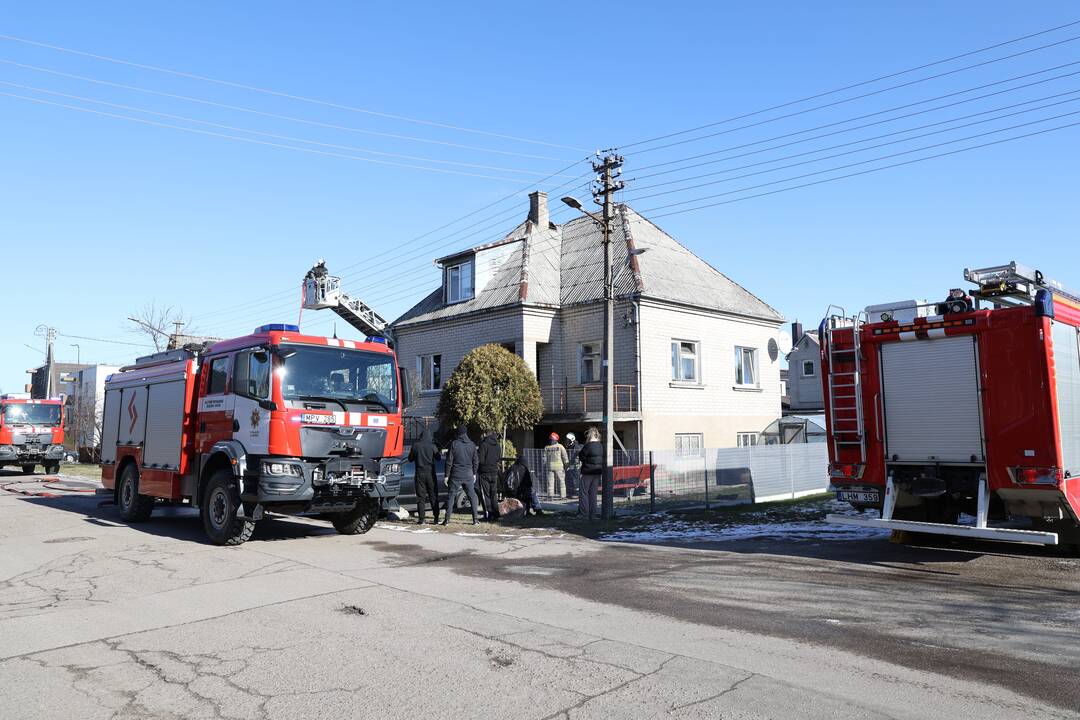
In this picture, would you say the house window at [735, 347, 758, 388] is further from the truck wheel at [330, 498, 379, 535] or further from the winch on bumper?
the winch on bumper

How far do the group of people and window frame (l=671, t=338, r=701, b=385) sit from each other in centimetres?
1118

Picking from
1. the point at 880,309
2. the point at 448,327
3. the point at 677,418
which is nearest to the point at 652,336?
the point at 677,418

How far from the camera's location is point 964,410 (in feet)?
32.2

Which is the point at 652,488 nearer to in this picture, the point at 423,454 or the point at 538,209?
the point at 423,454

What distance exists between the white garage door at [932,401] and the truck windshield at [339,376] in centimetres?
732

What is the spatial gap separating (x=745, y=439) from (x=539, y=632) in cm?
2406

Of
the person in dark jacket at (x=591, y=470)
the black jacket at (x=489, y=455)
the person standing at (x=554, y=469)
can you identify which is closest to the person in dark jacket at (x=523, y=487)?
the black jacket at (x=489, y=455)

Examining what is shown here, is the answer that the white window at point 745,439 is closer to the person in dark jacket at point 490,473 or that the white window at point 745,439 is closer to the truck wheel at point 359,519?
the person in dark jacket at point 490,473

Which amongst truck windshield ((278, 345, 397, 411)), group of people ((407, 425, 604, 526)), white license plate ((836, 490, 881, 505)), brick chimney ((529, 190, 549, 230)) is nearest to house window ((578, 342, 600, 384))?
brick chimney ((529, 190, 549, 230))

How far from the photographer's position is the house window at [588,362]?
86.5 ft

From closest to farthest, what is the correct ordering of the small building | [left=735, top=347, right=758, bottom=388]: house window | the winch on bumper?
the winch on bumper, [left=735, top=347, right=758, bottom=388]: house window, the small building

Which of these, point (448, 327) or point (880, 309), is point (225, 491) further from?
point (448, 327)

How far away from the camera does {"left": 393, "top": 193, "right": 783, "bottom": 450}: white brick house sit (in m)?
25.5

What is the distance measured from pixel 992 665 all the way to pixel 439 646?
4004 millimetres
